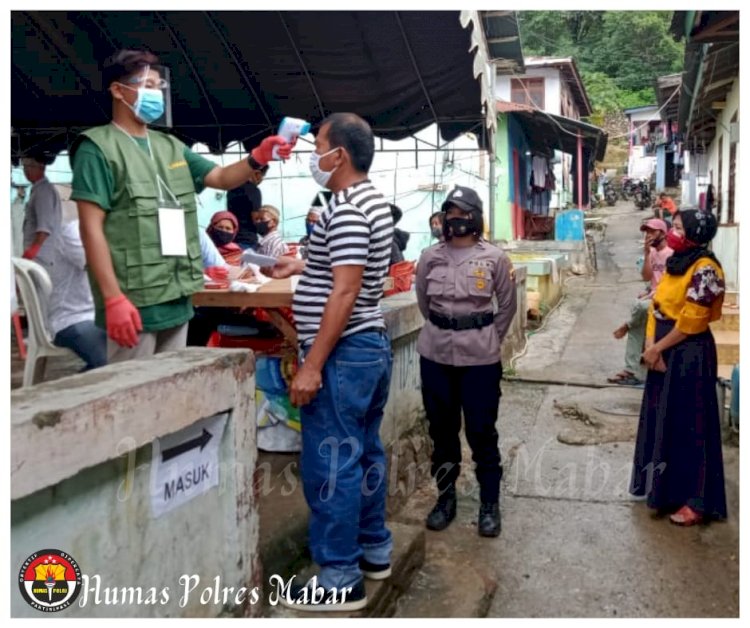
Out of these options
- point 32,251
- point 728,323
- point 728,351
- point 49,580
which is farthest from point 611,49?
point 49,580

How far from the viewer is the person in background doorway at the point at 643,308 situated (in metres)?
6.76

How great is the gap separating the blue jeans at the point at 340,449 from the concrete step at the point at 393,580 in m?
0.14

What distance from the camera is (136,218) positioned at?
264 centimetres

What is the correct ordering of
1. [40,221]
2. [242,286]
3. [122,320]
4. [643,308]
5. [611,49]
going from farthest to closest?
[611,49] → [643,308] → [40,221] → [242,286] → [122,320]

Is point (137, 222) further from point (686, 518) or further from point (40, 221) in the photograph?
point (686, 518)

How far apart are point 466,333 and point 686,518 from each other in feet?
5.19

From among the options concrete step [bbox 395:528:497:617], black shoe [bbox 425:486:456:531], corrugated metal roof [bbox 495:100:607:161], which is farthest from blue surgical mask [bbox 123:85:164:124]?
corrugated metal roof [bbox 495:100:607:161]

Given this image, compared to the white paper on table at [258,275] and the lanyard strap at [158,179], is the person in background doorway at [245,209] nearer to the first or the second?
the white paper on table at [258,275]

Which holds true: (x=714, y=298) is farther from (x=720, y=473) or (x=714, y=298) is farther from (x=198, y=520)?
(x=198, y=520)

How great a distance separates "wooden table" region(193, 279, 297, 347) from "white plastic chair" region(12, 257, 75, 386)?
29.6 inches

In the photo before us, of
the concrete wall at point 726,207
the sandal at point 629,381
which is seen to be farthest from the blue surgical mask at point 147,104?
the concrete wall at point 726,207

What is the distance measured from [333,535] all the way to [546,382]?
4.62m

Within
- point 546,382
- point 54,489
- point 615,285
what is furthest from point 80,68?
→ point 615,285

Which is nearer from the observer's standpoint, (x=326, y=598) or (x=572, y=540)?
(x=326, y=598)
